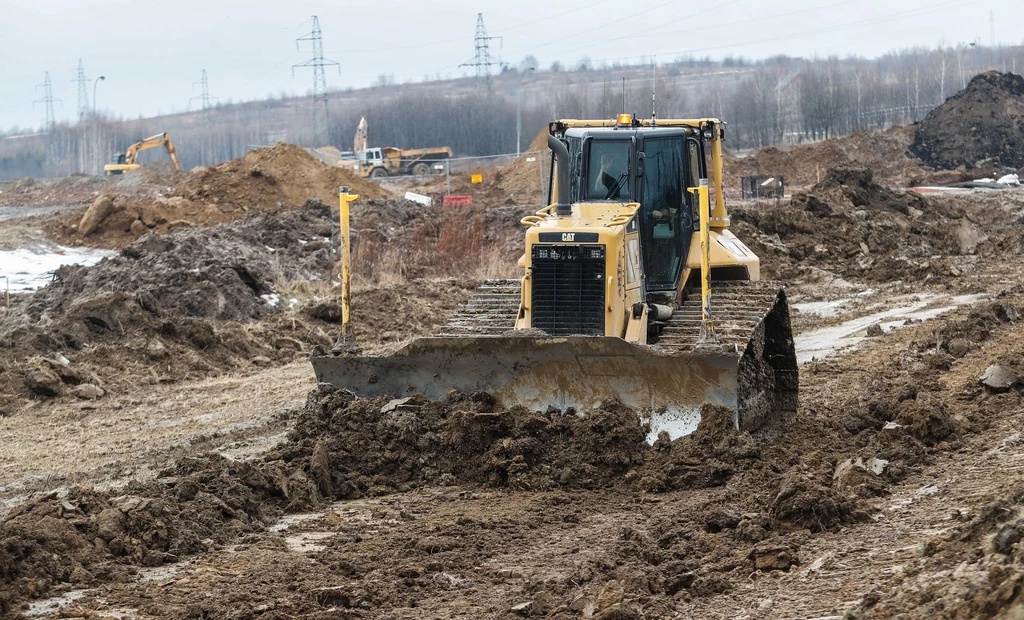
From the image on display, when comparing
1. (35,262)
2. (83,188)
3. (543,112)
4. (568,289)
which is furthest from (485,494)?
(543,112)

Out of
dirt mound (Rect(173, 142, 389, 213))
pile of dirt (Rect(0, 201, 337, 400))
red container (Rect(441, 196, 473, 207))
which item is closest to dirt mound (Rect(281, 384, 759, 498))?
pile of dirt (Rect(0, 201, 337, 400))

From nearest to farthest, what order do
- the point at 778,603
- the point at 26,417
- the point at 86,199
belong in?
the point at 778,603 < the point at 26,417 < the point at 86,199

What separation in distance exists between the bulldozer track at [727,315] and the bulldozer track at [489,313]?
1.32 m

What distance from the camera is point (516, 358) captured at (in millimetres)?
9180

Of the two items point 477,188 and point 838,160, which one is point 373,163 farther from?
point 838,160

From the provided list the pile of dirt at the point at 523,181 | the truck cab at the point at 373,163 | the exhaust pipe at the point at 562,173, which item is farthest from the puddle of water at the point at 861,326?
the truck cab at the point at 373,163

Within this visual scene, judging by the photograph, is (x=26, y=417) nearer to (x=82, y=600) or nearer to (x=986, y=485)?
(x=82, y=600)

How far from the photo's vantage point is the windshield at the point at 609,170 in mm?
10438

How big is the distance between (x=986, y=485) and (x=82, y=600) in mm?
5129

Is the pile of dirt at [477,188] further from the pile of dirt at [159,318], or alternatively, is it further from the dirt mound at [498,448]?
the dirt mound at [498,448]

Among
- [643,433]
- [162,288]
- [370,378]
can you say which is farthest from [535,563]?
[162,288]

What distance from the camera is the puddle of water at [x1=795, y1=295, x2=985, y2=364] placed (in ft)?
48.6

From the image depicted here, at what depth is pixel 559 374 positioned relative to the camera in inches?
360

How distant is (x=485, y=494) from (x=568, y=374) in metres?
1.15
